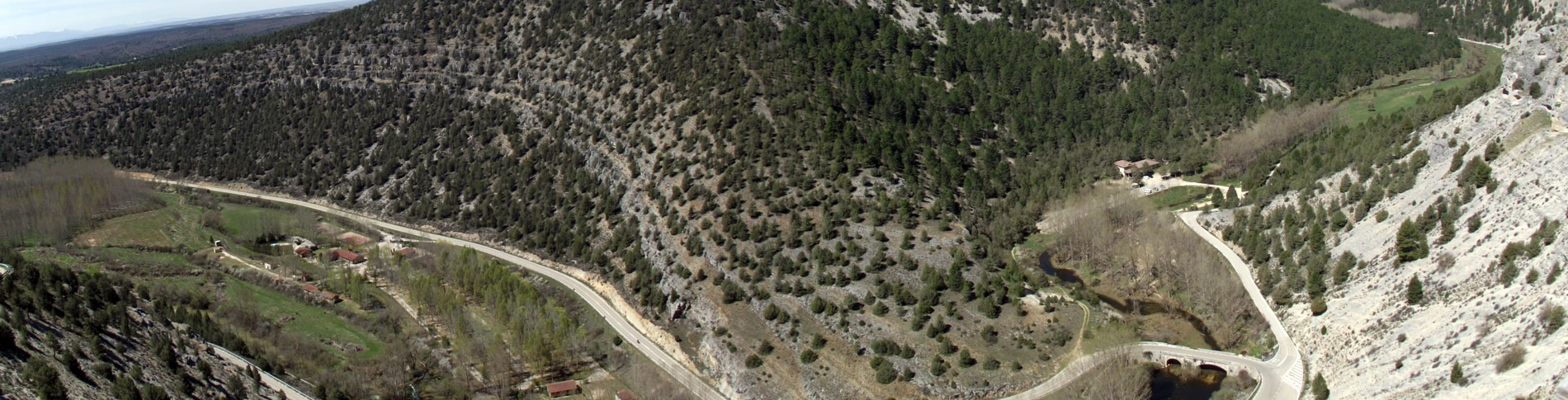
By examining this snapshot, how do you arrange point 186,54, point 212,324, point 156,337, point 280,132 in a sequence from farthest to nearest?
point 186,54
point 280,132
point 212,324
point 156,337

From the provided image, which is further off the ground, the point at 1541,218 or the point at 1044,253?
the point at 1541,218

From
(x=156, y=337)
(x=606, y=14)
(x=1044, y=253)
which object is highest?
(x=606, y=14)

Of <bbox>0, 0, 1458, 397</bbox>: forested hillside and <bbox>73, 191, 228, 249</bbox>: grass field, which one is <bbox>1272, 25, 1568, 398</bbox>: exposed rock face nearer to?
<bbox>0, 0, 1458, 397</bbox>: forested hillside

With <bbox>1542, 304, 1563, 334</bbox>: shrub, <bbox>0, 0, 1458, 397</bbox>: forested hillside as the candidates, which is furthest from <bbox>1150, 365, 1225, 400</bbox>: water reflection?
<bbox>1542, 304, 1563, 334</bbox>: shrub

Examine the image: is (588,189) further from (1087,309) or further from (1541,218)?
(1541,218)

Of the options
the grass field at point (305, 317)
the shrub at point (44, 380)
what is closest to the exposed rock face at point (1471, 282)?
the shrub at point (44, 380)

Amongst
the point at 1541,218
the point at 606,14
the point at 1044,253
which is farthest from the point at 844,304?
the point at 606,14

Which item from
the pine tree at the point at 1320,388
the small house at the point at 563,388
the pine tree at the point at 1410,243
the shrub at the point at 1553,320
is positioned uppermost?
the shrub at the point at 1553,320

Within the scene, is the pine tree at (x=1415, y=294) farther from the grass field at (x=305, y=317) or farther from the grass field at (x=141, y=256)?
the grass field at (x=141, y=256)
